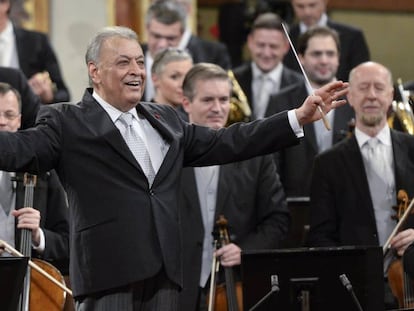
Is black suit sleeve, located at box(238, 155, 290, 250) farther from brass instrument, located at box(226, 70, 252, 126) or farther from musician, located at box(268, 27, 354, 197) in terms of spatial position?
brass instrument, located at box(226, 70, 252, 126)

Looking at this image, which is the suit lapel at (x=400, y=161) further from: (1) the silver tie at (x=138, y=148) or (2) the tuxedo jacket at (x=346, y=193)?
(1) the silver tie at (x=138, y=148)

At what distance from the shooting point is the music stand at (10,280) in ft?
12.0

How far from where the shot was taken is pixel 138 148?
365 centimetres

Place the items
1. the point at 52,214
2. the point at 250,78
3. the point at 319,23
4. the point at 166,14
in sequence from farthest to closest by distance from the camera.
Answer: the point at 319,23 < the point at 250,78 < the point at 166,14 < the point at 52,214

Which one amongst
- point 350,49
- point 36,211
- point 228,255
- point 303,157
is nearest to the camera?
point 36,211

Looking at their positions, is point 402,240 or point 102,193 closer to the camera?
point 102,193

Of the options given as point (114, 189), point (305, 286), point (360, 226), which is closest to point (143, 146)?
point (114, 189)

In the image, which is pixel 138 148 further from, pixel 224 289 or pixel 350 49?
pixel 350 49

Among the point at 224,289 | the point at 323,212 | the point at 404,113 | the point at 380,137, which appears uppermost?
the point at 404,113

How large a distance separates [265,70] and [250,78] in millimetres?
113

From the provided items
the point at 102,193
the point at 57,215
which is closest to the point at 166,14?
the point at 57,215

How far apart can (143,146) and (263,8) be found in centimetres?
467

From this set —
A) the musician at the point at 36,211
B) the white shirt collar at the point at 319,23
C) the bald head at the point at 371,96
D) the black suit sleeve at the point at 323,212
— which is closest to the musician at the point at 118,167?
the musician at the point at 36,211

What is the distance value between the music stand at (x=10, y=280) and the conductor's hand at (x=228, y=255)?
1.21m
